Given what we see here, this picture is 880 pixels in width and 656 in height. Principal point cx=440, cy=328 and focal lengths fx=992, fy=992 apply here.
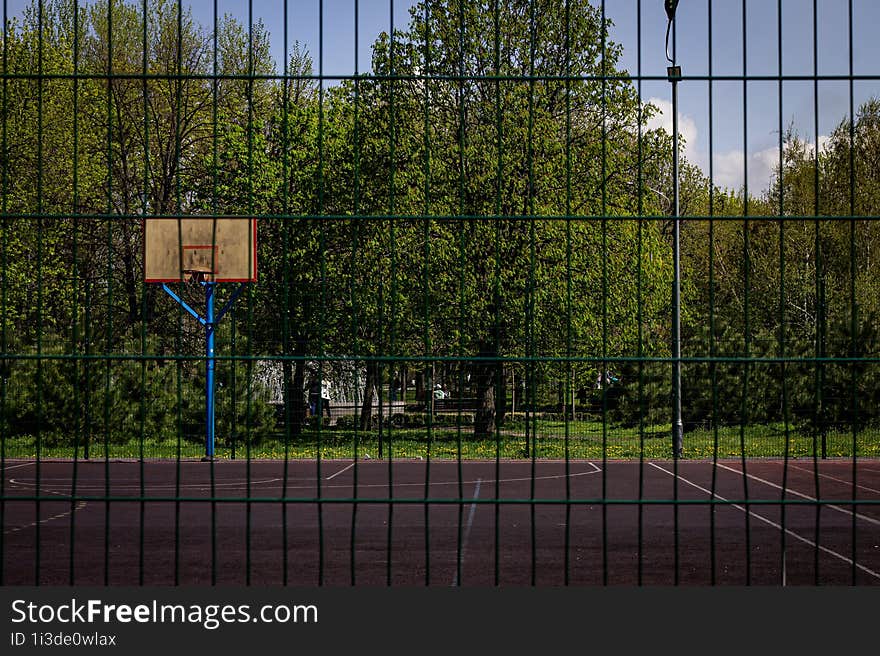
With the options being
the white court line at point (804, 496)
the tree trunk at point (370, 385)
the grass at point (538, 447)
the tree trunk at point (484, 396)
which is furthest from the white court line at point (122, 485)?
the white court line at point (804, 496)

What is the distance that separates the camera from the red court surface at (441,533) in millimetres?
4344

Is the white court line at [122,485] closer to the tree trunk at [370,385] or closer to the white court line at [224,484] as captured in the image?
the white court line at [224,484]

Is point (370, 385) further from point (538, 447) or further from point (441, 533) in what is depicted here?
point (538, 447)

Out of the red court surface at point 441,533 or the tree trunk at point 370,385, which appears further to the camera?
the tree trunk at point 370,385

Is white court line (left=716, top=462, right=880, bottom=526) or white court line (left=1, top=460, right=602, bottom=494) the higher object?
white court line (left=716, top=462, right=880, bottom=526)

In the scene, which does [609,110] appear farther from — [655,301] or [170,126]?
[170,126]

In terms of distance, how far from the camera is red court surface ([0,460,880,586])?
434 centimetres

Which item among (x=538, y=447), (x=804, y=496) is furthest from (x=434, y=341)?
(x=804, y=496)

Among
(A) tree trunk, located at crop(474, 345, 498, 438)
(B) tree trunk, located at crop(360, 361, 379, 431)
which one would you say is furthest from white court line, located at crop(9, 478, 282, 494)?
(B) tree trunk, located at crop(360, 361, 379, 431)

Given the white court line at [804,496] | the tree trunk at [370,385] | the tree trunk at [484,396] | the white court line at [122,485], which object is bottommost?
the white court line at [122,485]

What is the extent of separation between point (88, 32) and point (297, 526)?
77.8ft

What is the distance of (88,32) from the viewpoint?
29391 millimetres

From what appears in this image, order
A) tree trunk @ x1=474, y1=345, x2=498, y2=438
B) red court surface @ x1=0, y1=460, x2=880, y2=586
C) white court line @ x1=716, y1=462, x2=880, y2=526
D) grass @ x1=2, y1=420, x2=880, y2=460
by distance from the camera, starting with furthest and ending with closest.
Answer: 1. grass @ x1=2, y1=420, x2=880, y2=460
2. tree trunk @ x1=474, y1=345, x2=498, y2=438
3. white court line @ x1=716, y1=462, x2=880, y2=526
4. red court surface @ x1=0, y1=460, x2=880, y2=586

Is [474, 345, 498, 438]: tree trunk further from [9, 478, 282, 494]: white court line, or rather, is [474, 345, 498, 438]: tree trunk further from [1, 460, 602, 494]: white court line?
[9, 478, 282, 494]: white court line
